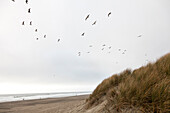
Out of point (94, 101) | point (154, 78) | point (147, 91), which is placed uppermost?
point (154, 78)

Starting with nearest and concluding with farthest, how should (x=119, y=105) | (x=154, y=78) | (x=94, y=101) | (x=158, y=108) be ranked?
1. (x=158, y=108)
2. (x=119, y=105)
3. (x=154, y=78)
4. (x=94, y=101)

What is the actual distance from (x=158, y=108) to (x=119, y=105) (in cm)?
99

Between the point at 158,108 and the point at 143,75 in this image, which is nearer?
the point at 158,108

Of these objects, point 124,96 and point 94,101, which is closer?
point 124,96

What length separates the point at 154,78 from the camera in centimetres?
389

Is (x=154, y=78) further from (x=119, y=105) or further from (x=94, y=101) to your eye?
(x=94, y=101)

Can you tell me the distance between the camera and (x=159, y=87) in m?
3.34

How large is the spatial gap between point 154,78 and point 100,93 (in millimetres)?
3137

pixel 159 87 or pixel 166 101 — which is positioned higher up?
pixel 159 87

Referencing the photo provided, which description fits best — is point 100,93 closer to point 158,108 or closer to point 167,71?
point 167,71

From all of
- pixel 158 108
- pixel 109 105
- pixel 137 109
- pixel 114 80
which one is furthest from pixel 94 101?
pixel 158 108

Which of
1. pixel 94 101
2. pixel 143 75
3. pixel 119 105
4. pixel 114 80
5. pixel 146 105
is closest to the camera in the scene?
pixel 146 105

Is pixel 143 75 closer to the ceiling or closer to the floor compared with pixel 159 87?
closer to the ceiling

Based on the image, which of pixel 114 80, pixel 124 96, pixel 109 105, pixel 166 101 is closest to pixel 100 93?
pixel 114 80
